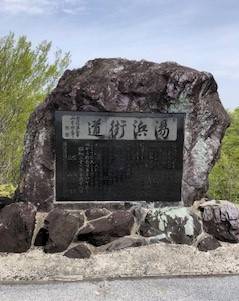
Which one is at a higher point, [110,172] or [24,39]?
[24,39]

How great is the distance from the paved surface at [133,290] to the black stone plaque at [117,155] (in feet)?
4.78

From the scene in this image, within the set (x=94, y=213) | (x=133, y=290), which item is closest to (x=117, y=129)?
(x=94, y=213)

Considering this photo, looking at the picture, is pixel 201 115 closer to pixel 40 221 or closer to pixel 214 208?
pixel 214 208

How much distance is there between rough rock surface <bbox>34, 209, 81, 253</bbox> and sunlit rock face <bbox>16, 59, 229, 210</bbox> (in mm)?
336

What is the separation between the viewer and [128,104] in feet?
18.0

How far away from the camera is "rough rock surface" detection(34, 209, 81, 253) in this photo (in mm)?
5039

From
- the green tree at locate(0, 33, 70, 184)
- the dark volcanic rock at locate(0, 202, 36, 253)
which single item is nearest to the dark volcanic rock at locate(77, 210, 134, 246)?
the dark volcanic rock at locate(0, 202, 36, 253)

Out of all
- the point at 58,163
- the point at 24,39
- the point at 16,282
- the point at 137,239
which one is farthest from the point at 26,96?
the point at 16,282

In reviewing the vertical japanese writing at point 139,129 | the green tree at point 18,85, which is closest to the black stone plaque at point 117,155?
the vertical japanese writing at point 139,129

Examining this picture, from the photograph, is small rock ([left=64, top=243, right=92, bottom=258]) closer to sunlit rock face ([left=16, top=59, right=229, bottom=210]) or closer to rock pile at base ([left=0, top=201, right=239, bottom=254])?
rock pile at base ([left=0, top=201, right=239, bottom=254])

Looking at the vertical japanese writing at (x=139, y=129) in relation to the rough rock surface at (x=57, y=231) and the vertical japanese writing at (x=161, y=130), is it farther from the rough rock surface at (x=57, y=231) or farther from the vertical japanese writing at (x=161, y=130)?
the rough rock surface at (x=57, y=231)

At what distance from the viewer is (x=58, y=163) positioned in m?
5.48

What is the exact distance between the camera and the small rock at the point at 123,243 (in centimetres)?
515

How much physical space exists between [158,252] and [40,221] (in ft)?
4.50
